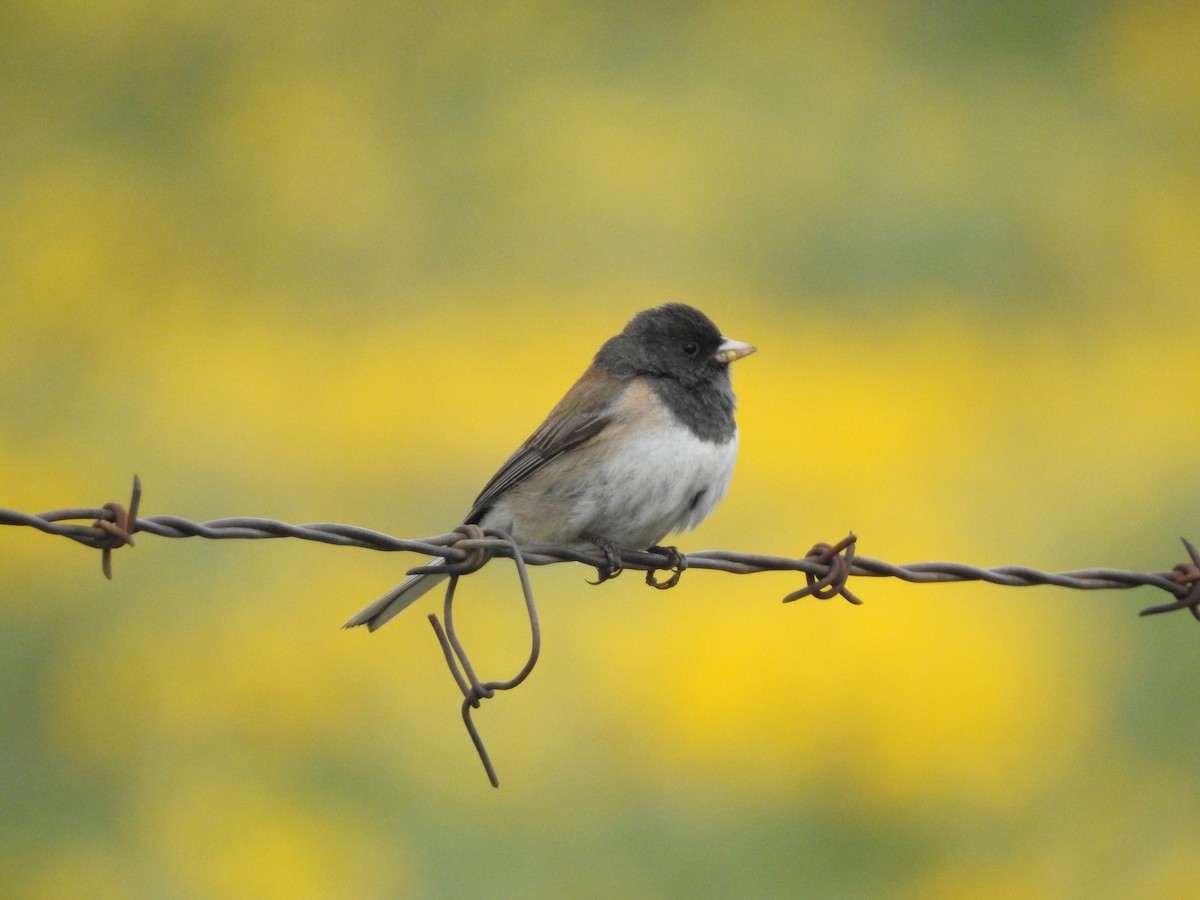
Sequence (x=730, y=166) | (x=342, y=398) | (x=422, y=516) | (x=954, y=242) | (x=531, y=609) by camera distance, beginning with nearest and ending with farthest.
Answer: (x=531, y=609) → (x=422, y=516) → (x=342, y=398) → (x=954, y=242) → (x=730, y=166)

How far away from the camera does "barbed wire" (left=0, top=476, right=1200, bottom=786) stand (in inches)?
91.4

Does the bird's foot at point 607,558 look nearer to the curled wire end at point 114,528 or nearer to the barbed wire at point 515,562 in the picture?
the barbed wire at point 515,562

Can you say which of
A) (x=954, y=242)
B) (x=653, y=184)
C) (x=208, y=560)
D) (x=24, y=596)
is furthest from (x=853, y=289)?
(x=24, y=596)

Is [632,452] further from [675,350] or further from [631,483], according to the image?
[675,350]

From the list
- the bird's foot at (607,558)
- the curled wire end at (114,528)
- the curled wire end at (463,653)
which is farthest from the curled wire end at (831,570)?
the curled wire end at (114,528)

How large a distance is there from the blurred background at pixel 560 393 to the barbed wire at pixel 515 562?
2635 mm

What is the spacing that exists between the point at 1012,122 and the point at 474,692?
933 centimetres

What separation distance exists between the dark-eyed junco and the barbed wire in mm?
501

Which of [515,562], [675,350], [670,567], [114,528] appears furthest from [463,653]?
[675,350]

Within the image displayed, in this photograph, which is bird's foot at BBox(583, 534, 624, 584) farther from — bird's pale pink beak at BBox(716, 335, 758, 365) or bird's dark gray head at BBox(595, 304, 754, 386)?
bird's pale pink beak at BBox(716, 335, 758, 365)

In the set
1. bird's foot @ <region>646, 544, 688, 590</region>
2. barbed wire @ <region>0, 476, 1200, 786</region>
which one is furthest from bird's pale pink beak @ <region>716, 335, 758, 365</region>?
barbed wire @ <region>0, 476, 1200, 786</region>

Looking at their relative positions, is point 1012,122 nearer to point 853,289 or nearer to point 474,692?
point 853,289

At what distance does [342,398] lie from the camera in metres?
7.93

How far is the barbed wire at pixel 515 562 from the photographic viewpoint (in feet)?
7.62
